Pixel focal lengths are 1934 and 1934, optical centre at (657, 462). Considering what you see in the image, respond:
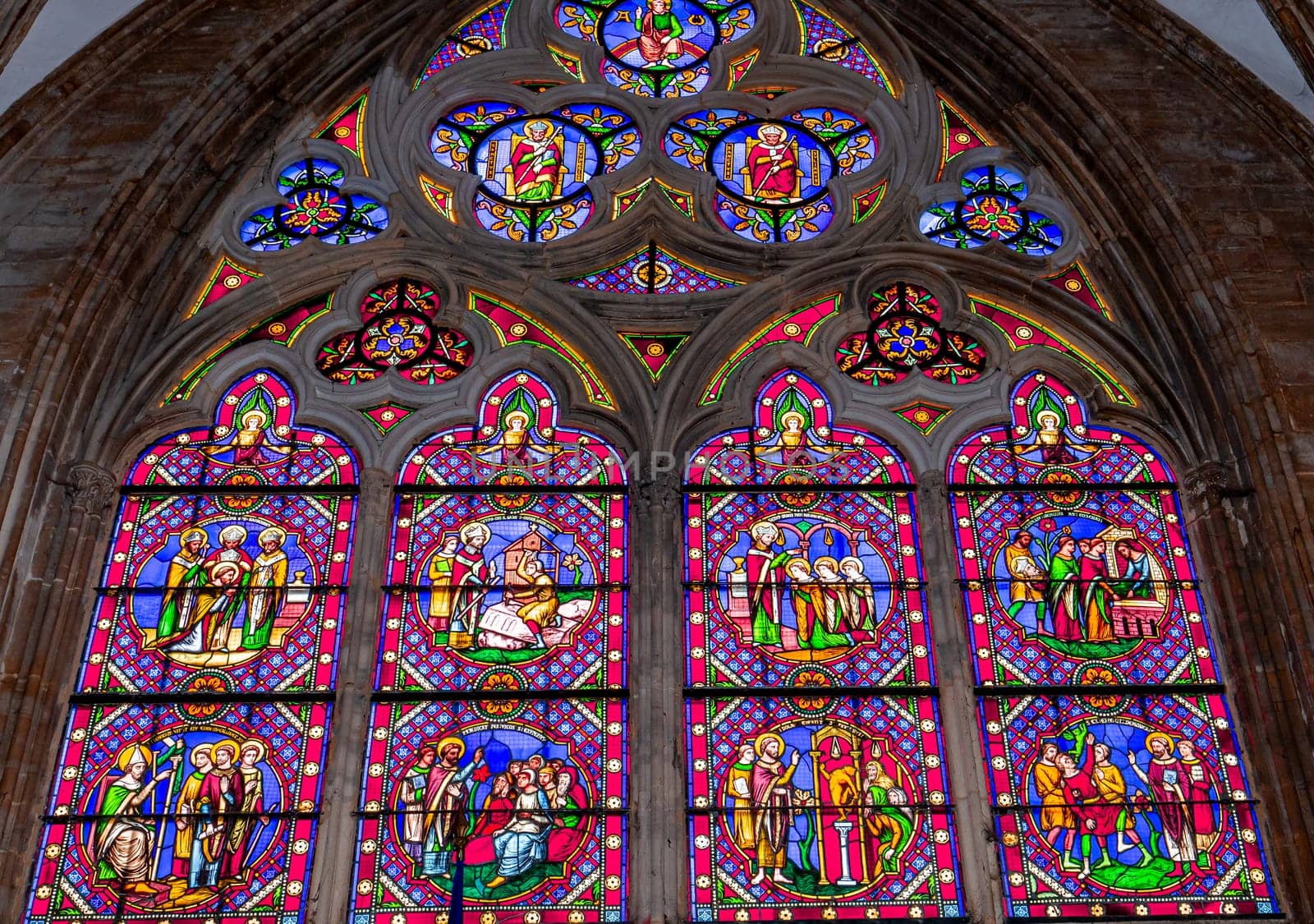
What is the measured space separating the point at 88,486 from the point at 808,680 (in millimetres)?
3867

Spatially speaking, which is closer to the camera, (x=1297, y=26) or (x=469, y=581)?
(x=469, y=581)

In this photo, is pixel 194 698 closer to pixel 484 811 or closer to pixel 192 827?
pixel 192 827

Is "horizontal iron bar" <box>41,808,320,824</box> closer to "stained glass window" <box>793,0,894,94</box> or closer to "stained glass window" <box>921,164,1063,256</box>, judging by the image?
"stained glass window" <box>921,164,1063,256</box>

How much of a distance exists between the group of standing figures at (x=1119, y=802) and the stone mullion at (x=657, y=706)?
175 cm

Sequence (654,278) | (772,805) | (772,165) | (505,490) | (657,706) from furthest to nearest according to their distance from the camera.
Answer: (772,165) → (654,278) → (505,490) → (657,706) → (772,805)

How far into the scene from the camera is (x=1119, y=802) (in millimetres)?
9195

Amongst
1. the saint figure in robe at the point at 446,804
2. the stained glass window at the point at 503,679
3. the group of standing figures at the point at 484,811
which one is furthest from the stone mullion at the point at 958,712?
the saint figure in robe at the point at 446,804

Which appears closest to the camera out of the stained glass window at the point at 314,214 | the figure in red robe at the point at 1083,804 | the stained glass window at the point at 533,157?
the figure in red robe at the point at 1083,804

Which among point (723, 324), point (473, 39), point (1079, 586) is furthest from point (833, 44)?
point (1079, 586)

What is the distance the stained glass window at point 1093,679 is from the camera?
8961 millimetres

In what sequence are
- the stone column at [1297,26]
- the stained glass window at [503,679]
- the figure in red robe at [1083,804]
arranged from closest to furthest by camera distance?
the stained glass window at [503,679], the figure in red robe at [1083,804], the stone column at [1297,26]

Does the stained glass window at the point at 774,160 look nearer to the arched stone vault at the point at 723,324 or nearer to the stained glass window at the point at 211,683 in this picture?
the arched stone vault at the point at 723,324

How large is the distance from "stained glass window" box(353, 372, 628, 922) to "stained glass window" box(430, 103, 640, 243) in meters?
1.22

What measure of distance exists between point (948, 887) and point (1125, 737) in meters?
1.25
